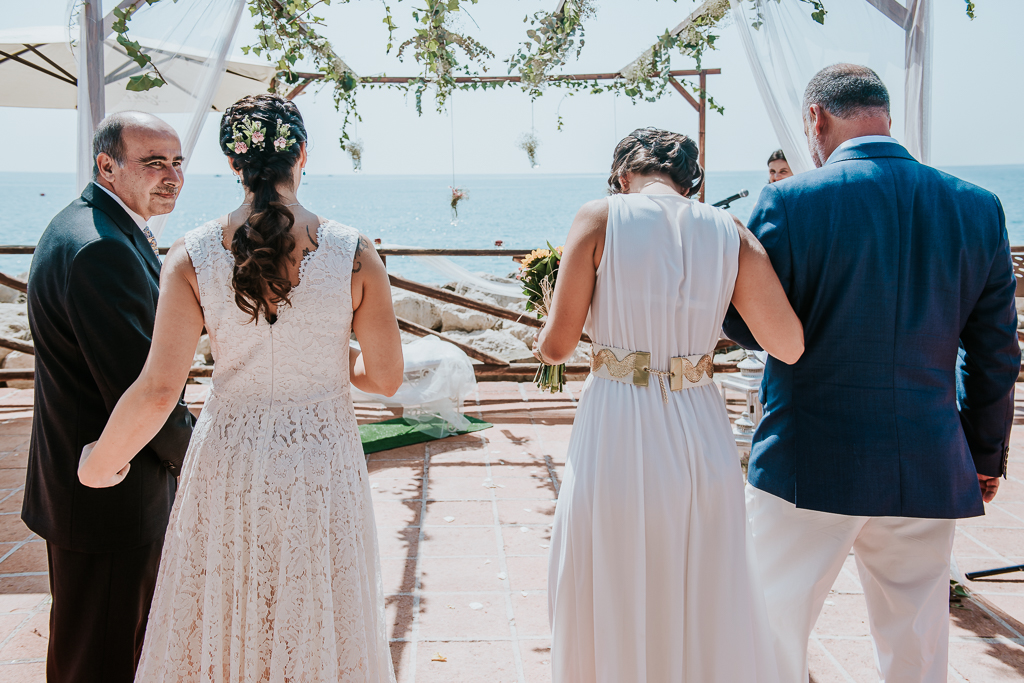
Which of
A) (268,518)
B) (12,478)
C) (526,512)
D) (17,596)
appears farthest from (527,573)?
(12,478)

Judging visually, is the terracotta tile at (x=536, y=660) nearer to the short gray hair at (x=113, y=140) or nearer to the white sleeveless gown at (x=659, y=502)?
the white sleeveless gown at (x=659, y=502)

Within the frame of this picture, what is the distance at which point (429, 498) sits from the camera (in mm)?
4152

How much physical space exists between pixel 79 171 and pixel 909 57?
3.70 meters

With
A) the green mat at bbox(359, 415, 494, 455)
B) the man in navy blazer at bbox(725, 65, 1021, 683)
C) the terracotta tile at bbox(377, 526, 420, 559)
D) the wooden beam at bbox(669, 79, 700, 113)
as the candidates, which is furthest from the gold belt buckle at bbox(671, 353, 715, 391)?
the wooden beam at bbox(669, 79, 700, 113)

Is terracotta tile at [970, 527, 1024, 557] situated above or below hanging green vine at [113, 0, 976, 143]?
below

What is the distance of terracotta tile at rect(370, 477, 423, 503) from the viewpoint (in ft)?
13.7

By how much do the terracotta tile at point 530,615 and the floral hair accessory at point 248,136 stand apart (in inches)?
78.4

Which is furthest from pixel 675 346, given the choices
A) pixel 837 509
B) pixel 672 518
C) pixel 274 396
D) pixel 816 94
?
pixel 274 396

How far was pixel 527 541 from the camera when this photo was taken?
3613 millimetres

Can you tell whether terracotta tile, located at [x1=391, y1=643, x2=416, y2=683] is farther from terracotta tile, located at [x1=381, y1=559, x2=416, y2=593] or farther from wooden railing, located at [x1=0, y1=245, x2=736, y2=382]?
wooden railing, located at [x1=0, y1=245, x2=736, y2=382]

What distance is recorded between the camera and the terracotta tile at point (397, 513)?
12.5ft

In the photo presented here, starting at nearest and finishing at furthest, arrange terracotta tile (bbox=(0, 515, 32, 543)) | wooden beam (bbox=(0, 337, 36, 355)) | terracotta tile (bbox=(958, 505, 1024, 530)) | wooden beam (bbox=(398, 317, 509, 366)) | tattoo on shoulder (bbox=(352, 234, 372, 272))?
tattoo on shoulder (bbox=(352, 234, 372, 272))
terracotta tile (bbox=(0, 515, 32, 543))
terracotta tile (bbox=(958, 505, 1024, 530))
wooden beam (bbox=(0, 337, 36, 355))
wooden beam (bbox=(398, 317, 509, 366))

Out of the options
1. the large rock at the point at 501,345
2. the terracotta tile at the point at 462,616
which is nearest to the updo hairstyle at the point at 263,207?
the terracotta tile at the point at 462,616

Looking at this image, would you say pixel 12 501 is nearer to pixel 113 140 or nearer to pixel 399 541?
pixel 399 541
